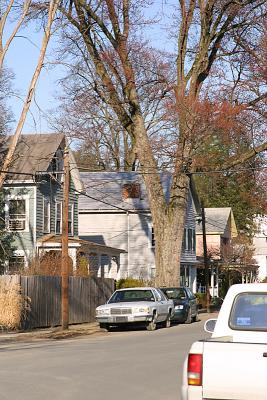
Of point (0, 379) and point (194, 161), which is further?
point (194, 161)

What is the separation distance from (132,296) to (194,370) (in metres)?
22.8

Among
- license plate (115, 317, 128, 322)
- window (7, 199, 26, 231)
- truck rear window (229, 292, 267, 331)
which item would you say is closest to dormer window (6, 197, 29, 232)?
window (7, 199, 26, 231)

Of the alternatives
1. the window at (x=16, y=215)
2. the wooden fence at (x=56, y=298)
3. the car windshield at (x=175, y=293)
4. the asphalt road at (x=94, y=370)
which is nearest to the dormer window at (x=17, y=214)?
the window at (x=16, y=215)

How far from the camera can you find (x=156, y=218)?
129ft

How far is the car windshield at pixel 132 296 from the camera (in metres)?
29.7

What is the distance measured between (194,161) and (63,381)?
25687mm

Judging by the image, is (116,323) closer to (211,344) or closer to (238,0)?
(238,0)

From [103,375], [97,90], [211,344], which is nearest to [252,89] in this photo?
[97,90]

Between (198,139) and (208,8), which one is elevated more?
(208,8)

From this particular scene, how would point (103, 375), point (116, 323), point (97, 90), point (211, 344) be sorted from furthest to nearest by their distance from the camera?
1. point (97, 90)
2. point (116, 323)
3. point (103, 375)
4. point (211, 344)

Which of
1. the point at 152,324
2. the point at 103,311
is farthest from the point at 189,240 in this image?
the point at 103,311

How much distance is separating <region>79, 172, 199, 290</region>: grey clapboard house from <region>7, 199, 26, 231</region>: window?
1244 cm

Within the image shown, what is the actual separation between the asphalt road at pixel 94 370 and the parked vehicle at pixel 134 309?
480cm

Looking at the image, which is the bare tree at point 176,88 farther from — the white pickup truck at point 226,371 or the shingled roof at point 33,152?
the white pickup truck at point 226,371
